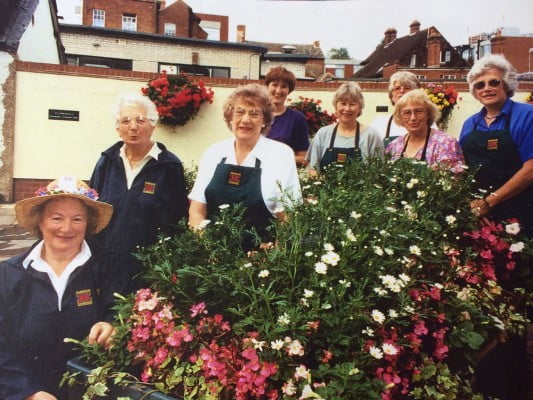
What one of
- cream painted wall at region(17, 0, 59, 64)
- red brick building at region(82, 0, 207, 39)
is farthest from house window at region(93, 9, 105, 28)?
cream painted wall at region(17, 0, 59, 64)

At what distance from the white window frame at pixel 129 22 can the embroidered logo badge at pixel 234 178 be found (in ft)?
3.71

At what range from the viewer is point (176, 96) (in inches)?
129

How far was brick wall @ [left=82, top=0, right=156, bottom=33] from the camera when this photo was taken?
2.21 meters

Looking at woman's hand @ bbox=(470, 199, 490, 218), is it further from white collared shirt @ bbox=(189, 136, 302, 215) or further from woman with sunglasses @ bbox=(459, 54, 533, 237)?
white collared shirt @ bbox=(189, 136, 302, 215)

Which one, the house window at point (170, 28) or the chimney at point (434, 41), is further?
the house window at point (170, 28)

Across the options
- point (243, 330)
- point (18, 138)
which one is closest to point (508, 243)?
point (243, 330)

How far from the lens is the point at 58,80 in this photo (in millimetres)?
2820

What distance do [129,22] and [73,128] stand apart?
24.9 inches

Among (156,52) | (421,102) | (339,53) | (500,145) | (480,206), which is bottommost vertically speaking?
(480,206)

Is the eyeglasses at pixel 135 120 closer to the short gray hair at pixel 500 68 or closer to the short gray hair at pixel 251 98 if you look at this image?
the short gray hair at pixel 251 98

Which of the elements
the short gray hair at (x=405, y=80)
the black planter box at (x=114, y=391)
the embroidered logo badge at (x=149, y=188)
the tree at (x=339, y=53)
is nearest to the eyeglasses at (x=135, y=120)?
the embroidered logo badge at (x=149, y=188)

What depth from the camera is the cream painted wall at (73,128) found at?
2.20 m

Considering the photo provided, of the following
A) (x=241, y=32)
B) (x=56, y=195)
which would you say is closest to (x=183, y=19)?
(x=241, y=32)

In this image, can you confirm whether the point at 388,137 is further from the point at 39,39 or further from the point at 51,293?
the point at 39,39
